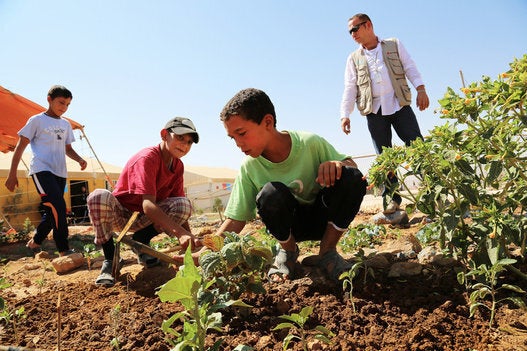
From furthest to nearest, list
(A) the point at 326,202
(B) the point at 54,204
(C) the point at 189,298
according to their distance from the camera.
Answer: (B) the point at 54,204 → (A) the point at 326,202 → (C) the point at 189,298

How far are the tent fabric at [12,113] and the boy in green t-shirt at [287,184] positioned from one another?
627 cm

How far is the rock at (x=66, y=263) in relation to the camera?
3.43 m

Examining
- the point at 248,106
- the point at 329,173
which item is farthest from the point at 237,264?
the point at 248,106

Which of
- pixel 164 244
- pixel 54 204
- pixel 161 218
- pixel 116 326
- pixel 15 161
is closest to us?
pixel 116 326

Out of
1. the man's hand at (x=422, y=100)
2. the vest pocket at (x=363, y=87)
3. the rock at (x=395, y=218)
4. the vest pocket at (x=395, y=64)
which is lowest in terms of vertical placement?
the rock at (x=395, y=218)

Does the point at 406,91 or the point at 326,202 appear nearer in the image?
the point at 326,202

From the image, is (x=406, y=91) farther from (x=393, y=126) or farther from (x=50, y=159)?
(x=50, y=159)

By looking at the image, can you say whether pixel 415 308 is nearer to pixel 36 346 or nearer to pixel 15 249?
pixel 36 346

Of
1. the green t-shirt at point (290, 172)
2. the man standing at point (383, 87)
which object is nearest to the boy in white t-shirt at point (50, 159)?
the green t-shirt at point (290, 172)

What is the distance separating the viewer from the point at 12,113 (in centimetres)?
732

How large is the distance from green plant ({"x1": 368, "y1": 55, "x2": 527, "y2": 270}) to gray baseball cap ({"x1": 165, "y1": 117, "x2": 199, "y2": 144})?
5.40ft

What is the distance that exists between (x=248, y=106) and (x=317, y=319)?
1173 millimetres

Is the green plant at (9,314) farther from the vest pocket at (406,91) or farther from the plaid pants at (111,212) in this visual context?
the vest pocket at (406,91)

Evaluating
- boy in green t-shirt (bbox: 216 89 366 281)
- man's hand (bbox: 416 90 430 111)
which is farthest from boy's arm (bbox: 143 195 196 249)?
man's hand (bbox: 416 90 430 111)
